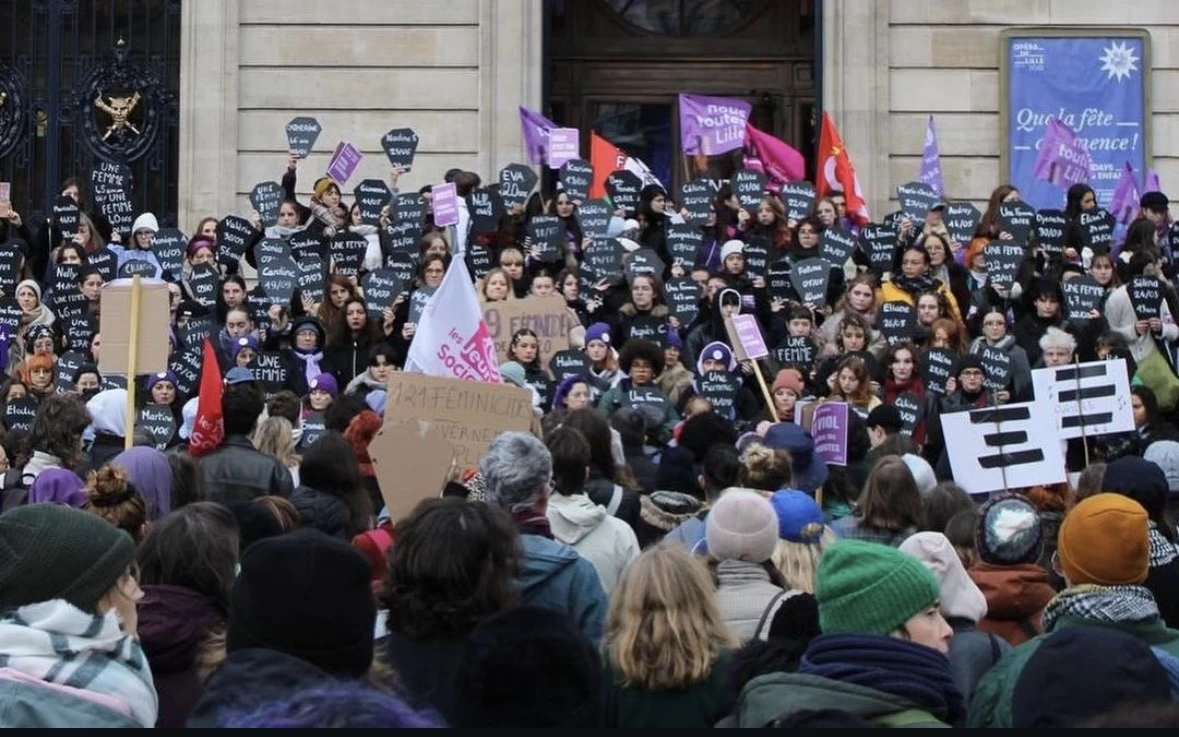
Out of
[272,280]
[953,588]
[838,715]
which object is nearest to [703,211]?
[272,280]

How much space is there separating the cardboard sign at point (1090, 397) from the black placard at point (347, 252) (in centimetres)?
480

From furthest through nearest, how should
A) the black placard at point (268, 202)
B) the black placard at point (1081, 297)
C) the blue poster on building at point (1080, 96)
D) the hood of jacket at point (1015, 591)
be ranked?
the blue poster on building at point (1080, 96) < the black placard at point (268, 202) < the black placard at point (1081, 297) < the hood of jacket at point (1015, 591)

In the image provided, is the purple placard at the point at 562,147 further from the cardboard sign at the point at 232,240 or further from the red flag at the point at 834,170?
the cardboard sign at the point at 232,240

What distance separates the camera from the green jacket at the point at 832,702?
409cm

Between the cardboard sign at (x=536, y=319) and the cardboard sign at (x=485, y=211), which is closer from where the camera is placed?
the cardboard sign at (x=536, y=319)

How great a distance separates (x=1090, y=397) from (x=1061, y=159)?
21.2 ft

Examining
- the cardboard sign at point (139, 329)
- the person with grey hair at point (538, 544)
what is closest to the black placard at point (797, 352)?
the cardboard sign at point (139, 329)

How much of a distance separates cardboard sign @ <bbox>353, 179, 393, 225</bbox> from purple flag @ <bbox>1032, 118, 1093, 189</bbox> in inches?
196

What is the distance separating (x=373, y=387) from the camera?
11.9 m

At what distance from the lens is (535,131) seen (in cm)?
1753

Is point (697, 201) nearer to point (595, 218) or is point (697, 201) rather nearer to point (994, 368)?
point (595, 218)

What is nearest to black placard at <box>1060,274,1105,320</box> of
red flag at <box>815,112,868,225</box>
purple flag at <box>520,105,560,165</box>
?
red flag at <box>815,112,868,225</box>

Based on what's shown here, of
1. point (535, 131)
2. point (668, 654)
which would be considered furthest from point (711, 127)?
point (668, 654)

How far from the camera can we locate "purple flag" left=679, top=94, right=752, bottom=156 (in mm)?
17250
